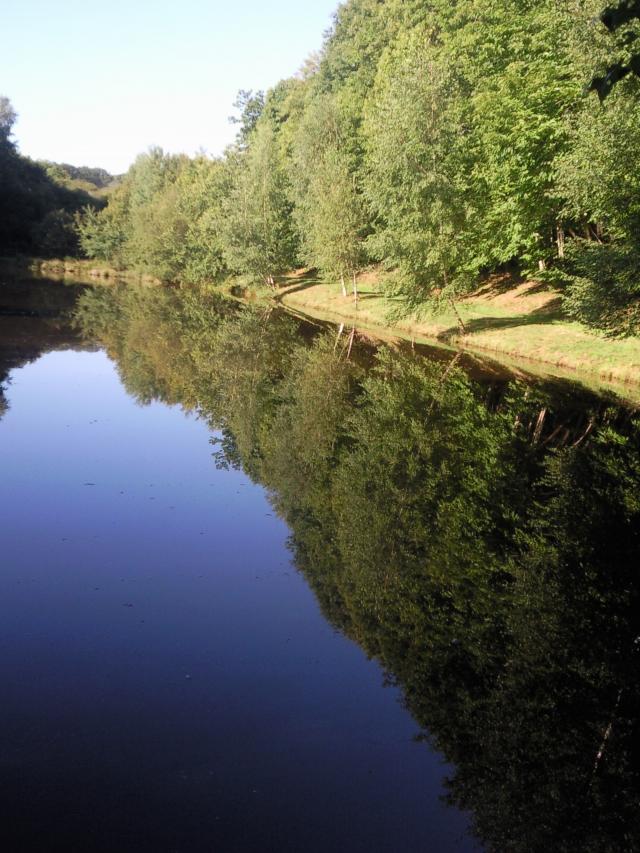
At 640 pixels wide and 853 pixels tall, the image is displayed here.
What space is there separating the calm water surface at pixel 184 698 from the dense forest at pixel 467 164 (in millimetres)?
6512

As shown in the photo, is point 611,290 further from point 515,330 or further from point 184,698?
point 184,698

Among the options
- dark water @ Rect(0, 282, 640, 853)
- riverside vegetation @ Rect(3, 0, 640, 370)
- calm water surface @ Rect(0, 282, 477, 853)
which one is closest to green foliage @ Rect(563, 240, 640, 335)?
riverside vegetation @ Rect(3, 0, 640, 370)

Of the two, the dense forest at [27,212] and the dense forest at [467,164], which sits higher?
the dense forest at [27,212]

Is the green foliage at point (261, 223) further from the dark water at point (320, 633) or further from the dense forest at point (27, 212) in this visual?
the dense forest at point (27, 212)

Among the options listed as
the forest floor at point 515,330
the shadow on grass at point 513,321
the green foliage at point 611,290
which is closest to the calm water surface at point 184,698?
the green foliage at point 611,290

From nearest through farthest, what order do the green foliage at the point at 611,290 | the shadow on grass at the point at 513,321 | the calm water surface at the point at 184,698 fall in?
the calm water surface at the point at 184,698 < the green foliage at the point at 611,290 < the shadow on grass at the point at 513,321

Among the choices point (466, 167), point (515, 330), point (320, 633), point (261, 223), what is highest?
point (261, 223)

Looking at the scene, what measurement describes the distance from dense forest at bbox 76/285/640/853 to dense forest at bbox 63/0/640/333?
6.12 m

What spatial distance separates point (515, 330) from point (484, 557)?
22.0 m

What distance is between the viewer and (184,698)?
739 centimetres

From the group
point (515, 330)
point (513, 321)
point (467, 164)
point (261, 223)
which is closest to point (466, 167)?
point (467, 164)

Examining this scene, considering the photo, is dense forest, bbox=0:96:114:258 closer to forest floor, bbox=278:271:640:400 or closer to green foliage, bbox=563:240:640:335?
forest floor, bbox=278:271:640:400

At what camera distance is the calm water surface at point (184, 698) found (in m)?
5.79

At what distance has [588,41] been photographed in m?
25.0
